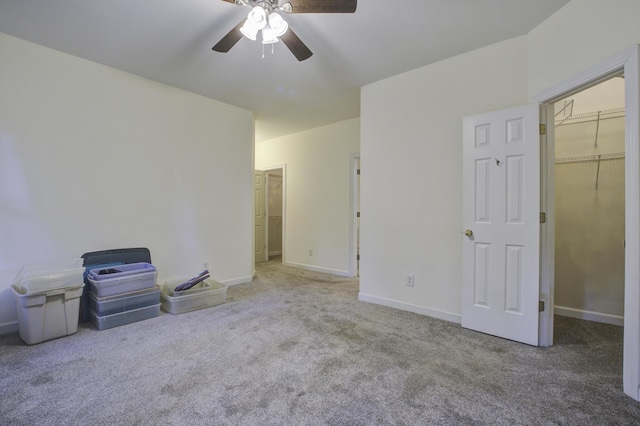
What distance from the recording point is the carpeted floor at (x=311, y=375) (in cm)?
149

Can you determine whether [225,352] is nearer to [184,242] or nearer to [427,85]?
[184,242]

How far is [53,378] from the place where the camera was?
180 cm

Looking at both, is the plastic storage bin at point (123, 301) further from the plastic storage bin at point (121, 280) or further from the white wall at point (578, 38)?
the white wall at point (578, 38)

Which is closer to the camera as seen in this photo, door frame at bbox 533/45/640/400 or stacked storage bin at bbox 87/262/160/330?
door frame at bbox 533/45/640/400

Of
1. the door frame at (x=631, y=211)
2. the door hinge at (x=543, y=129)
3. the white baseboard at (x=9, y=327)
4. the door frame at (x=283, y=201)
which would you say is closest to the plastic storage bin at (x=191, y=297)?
the white baseboard at (x=9, y=327)

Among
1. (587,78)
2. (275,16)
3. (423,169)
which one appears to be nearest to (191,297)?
(275,16)

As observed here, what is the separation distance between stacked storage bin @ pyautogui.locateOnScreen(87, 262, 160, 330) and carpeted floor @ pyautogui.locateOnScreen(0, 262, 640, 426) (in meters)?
0.13

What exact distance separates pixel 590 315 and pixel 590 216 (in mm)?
980

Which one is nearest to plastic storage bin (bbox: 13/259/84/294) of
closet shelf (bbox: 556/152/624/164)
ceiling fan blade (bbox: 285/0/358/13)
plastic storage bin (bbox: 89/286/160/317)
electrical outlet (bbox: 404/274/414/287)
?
plastic storage bin (bbox: 89/286/160/317)

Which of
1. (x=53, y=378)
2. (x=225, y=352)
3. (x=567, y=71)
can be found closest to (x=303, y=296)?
(x=225, y=352)

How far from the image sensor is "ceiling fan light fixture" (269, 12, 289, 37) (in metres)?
1.86

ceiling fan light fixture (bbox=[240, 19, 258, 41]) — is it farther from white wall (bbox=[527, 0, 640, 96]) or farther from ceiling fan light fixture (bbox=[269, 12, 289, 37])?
white wall (bbox=[527, 0, 640, 96])

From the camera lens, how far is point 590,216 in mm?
2842

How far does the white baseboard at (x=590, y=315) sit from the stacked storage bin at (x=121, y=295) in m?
4.17
